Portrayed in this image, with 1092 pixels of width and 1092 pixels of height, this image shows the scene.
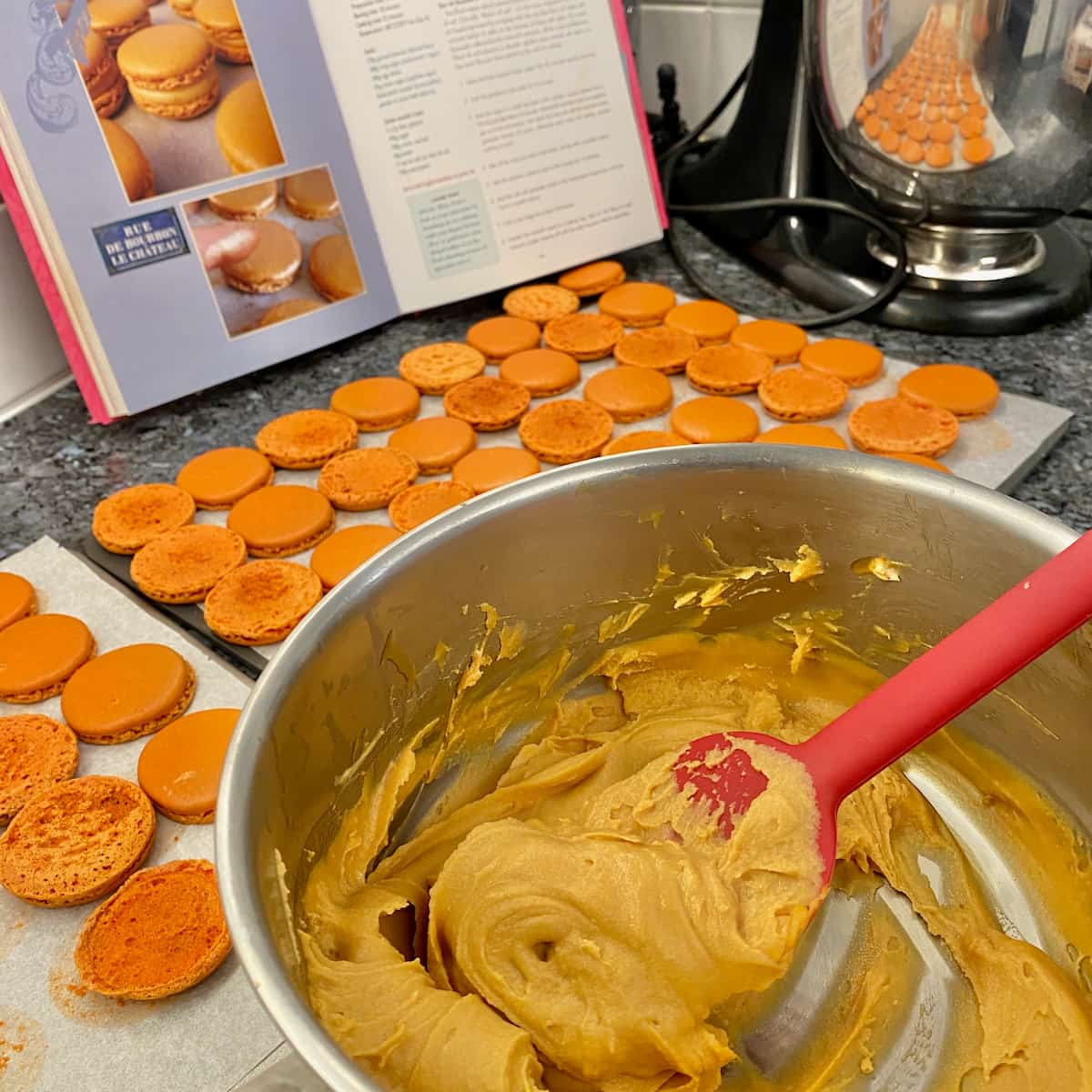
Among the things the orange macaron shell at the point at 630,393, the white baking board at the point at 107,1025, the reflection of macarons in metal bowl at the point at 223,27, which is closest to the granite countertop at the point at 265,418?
the orange macaron shell at the point at 630,393

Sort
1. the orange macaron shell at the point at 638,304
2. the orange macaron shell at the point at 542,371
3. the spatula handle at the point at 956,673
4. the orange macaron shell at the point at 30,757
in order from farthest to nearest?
1. the orange macaron shell at the point at 638,304
2. the orange macaron shell at the point at 542,371
3. the orange macaron shell at the point at 30,757
4. the spatula handle at the point at 956,673

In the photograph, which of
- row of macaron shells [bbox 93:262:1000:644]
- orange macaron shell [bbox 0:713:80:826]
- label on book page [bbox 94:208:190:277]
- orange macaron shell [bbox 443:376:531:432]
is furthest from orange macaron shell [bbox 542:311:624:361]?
orange macaron shell [bbox 0:713:80:826]

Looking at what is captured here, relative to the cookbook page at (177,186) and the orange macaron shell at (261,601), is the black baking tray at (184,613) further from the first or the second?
the cookbook page at (177,186)

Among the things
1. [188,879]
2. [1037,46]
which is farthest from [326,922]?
[1037,46]

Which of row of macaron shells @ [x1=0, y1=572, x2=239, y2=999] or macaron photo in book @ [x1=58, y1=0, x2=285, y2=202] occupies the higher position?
macaron photo in book @ [x1=58, y1=0, x2=285, y2=202]

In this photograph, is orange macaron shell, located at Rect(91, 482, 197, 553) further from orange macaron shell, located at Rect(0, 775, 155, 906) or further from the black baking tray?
orange macaron shell, located at Rect(0, 775, 155, 906)

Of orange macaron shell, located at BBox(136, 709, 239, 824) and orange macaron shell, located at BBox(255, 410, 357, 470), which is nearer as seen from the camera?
orange macaron shell, located at BBox(136, 709, 239, 824)

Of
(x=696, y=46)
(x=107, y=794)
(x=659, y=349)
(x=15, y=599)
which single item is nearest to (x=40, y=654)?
(x=15, y=599)

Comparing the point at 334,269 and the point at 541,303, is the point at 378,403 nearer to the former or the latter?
the point at 334,269

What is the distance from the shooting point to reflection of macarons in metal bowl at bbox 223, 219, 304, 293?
1172 millimetres

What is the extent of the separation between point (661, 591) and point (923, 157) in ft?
2.20

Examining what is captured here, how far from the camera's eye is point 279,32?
1.13 m

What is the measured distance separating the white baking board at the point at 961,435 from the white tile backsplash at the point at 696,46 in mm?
708

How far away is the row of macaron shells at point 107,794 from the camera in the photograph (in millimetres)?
665
